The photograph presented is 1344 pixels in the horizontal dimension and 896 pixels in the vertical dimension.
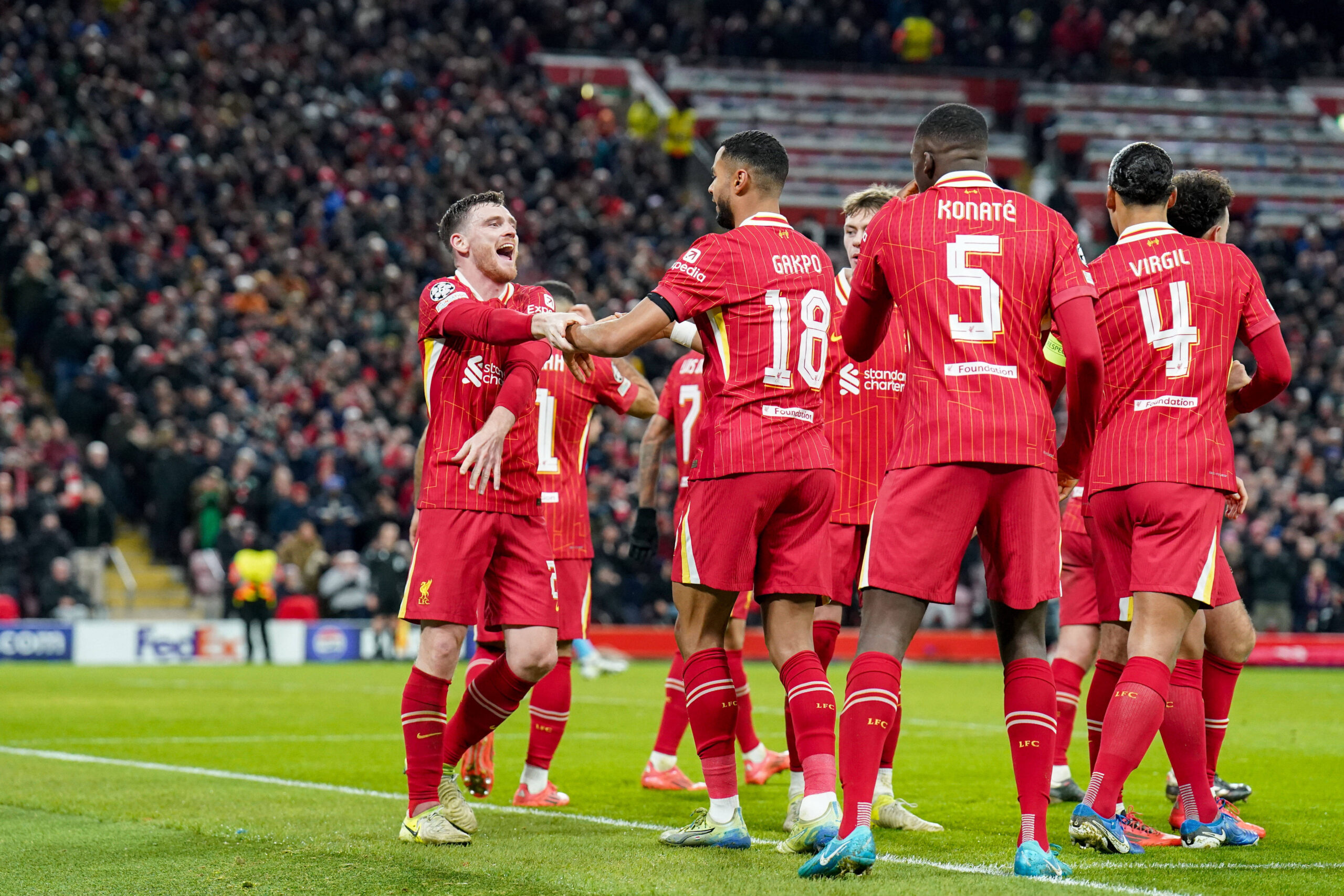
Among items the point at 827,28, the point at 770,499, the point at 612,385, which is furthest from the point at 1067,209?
the point at 770,499

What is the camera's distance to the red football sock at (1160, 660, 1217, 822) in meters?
6.60

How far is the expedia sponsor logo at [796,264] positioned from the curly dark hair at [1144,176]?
4.21 ft

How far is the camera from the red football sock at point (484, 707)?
6.95m

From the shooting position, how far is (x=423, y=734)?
21.6 feet

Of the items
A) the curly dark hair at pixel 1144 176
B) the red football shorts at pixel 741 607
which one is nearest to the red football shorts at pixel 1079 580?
the red football shorts at pixel 741 607

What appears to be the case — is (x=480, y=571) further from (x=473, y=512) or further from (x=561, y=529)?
(x=561, y=529)

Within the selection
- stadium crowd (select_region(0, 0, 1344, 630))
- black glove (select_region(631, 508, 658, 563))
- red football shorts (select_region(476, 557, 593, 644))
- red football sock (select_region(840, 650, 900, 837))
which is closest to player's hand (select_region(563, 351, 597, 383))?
black glove (select_region(631, 508, 658, 563))

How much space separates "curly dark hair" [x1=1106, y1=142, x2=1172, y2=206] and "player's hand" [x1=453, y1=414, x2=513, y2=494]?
2777 mm

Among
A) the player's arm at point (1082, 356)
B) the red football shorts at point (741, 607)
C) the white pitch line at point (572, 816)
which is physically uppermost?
the player's arm at point (1082, 356)

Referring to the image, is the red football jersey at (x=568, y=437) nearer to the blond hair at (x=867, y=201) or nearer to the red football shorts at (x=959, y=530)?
the blond hair at (x=867, y=201)

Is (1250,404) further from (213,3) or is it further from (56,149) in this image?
(213,3)

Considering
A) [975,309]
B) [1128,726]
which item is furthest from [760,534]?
[1128,726]

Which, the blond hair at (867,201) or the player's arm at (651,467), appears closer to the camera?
the blond hair at (867,201)

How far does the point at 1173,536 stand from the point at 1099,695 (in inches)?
60.3
